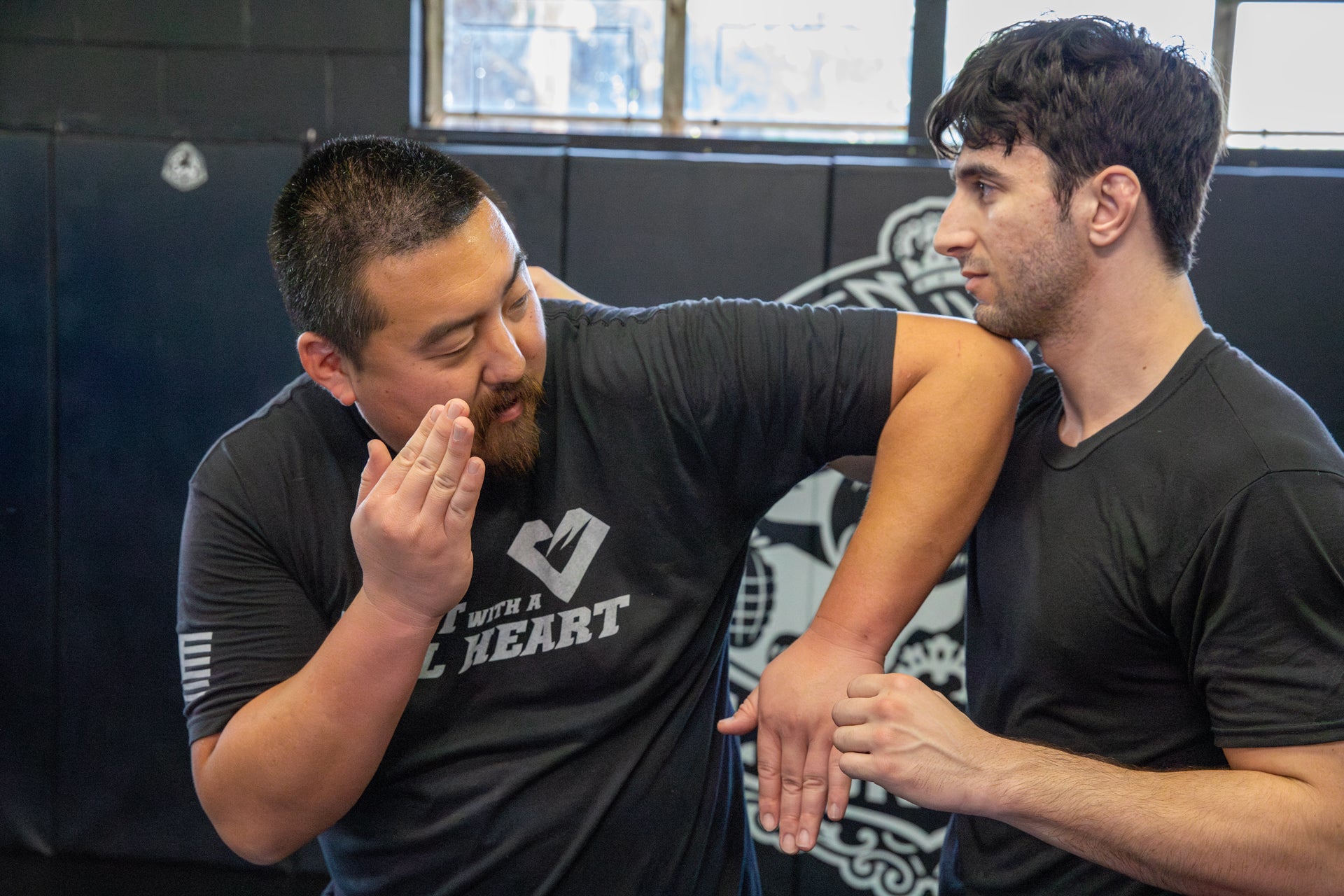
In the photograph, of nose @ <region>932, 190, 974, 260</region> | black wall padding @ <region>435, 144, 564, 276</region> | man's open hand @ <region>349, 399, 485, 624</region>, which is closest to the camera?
man's open hand @ <region>349, 399, 485, 624</region>

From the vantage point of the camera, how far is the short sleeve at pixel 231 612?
1.16 metres

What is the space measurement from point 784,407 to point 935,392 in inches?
6.8

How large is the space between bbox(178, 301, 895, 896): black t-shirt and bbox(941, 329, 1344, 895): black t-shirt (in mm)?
271

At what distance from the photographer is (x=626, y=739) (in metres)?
1.26

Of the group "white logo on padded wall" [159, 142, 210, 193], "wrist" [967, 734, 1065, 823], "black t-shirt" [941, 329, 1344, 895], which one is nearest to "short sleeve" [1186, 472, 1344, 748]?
"black t-shirt" [941, 329, 1344, 895]

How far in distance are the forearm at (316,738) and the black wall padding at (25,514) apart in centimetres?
220

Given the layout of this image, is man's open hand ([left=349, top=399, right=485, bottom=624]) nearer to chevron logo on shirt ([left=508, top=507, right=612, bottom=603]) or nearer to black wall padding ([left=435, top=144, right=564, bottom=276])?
chevron logo on shirt ([left=508, top=507, right=612, bottom=603])

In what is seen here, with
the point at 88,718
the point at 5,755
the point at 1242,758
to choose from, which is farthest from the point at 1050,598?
the point at 5,755

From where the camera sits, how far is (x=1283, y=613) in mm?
1043

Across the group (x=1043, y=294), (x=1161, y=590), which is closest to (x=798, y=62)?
(x=1043, y=294)

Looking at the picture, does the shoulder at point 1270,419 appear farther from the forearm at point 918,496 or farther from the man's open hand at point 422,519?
the man's open hand at point 422,519

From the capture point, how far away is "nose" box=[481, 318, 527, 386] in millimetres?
1180

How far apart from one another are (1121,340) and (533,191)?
186 centimetres

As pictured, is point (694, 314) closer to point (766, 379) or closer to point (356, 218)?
point (766, 379)
